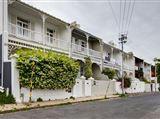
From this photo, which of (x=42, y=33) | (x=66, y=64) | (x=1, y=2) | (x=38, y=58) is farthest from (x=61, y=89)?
(x=1, y=2)

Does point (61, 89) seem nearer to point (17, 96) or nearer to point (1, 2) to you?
point (17, 96)

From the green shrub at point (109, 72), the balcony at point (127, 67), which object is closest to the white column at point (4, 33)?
the green shrub at point (109, 72)

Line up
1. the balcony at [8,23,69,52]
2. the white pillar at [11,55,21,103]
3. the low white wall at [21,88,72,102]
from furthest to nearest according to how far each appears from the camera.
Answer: the balcony at [8,23,69,52]
the low white wall at [21,88,72,102]
the white pillar at [11,55,21,103]

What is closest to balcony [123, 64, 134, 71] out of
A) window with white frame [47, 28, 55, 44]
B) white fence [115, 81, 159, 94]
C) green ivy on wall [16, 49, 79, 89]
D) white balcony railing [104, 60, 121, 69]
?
white fence [115, 81, 159, 94]

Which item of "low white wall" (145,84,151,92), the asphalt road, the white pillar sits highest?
the white pillar

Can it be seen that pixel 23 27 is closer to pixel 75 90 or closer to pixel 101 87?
pixel 75 90

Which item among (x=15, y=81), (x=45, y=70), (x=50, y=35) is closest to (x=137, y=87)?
(x=50, y=35)

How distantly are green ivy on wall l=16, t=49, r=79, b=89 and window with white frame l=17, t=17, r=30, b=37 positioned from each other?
3.47m

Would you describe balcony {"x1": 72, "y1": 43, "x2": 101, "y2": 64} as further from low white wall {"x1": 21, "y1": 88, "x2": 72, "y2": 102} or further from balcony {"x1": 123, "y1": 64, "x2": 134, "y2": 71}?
balcony {"x1": 123, "y1": 64, "x2": 134, "y2": 71}

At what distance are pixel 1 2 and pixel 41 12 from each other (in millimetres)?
4783

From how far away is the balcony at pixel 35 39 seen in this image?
25.7m

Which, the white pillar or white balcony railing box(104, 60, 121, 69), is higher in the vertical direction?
white balcony railing box(104, 60, 121, 69)

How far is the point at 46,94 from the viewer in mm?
23469

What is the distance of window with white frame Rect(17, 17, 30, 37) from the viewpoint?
2694 centimetres
